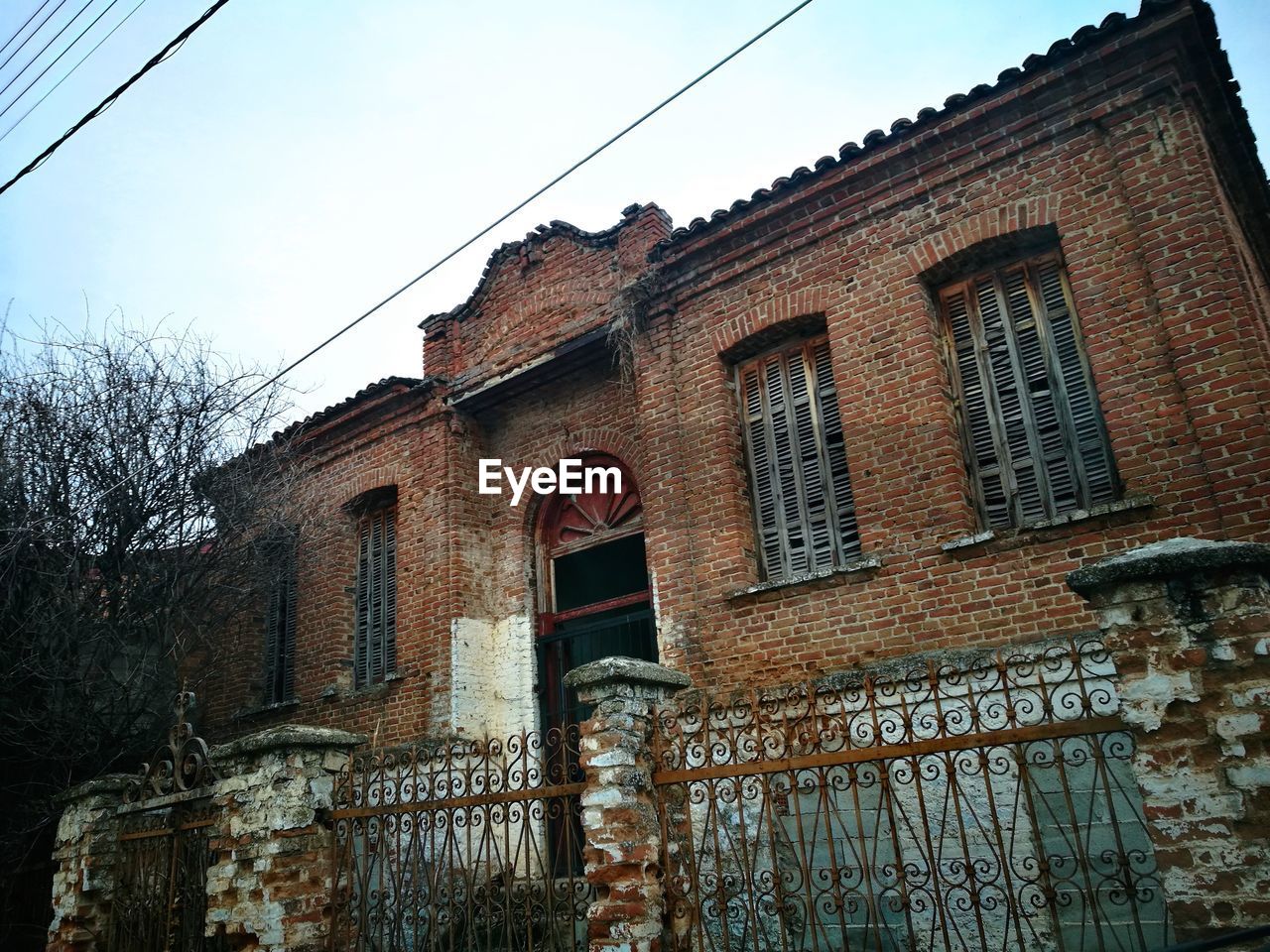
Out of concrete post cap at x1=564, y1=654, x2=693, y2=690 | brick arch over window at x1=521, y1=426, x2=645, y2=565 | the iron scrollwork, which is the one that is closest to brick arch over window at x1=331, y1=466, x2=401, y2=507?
brick arch over window at x1=521, y1=426, x2=645, y2=565

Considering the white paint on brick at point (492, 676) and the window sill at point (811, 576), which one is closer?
the window sill at point (811, 576)

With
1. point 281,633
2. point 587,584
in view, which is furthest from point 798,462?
point 281,633

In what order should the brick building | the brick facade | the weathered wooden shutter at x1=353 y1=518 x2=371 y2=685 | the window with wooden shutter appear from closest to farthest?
1. the brick building
2. the brick facade
3. the window with wooden shutter
4. the weathered wooden shutter at x1=353 y1=518 x2=371 y2=685

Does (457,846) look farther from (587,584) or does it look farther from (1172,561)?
(1172,561)

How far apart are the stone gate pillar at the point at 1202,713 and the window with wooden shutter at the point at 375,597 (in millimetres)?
8806

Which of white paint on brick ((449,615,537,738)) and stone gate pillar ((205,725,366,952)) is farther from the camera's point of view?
white paint on brick ((449,615,537,738))

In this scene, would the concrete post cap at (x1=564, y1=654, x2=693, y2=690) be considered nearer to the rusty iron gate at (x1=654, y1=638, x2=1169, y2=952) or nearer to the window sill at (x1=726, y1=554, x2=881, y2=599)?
the rusty iron gate at (x1=654, y1=638, x2=1169, y2=952)

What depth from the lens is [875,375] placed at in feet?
26.5

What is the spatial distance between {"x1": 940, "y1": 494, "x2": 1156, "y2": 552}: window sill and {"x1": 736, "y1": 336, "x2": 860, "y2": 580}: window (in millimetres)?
1071

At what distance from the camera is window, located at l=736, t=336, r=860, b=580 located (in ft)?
27.2


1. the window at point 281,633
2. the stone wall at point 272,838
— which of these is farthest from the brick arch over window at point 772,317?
the window at point 281,633

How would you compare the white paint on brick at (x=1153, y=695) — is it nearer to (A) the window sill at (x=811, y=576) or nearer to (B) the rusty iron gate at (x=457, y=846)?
(B) the rusty iron gate at (x=457, y=846)

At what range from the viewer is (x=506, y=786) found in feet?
18.3

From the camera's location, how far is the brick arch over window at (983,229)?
297 inches
